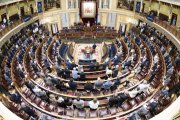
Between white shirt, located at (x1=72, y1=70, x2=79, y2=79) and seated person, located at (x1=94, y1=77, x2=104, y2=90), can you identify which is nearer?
seated person, located at (x1=94, y1=77, x2=104, y2=90)

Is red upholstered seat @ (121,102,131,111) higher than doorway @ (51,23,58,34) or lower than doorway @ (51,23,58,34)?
lower

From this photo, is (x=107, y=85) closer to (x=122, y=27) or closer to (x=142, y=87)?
(x=142, y=87)

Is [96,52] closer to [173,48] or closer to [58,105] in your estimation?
[173,48]

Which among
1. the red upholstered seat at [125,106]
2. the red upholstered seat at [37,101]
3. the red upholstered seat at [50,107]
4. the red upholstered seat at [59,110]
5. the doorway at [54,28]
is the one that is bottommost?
the red upholstered seat at [125,106]

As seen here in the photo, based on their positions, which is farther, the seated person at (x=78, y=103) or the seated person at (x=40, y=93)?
the seated person at (x=40, y=93)

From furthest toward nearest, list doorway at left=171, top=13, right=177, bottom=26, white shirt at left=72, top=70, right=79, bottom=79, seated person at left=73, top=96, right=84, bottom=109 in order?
doorway at left=171, top=13, right=177, bottom=26, white shirt at left=72, top=70, right=79, bottom=79, seated person at left=73, top=96, right=84, bottom=109

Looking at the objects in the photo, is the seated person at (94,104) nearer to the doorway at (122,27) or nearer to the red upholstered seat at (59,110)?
the red upholstered seat at (59,110)

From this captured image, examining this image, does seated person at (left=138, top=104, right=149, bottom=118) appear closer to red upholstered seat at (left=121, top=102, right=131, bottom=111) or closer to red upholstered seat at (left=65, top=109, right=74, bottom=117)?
red upholstered seat at (left=121, top=102, right=131, bottom=111)

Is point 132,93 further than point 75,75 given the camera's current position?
No

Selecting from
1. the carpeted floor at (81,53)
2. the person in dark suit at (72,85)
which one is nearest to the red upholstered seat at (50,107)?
the person in dark suit at (72,85)

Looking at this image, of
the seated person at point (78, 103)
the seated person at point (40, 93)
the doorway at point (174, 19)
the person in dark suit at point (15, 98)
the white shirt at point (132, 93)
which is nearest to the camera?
the seated person at point (78, 103)

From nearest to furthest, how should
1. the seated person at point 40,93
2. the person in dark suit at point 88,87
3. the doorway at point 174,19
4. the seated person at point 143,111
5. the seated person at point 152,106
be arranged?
the seated person at point 143,111 < the seated person at point 152,106 < the seated person at point 40,93 < the person in dark suit at point 88,87 < the doorway at point 174,19

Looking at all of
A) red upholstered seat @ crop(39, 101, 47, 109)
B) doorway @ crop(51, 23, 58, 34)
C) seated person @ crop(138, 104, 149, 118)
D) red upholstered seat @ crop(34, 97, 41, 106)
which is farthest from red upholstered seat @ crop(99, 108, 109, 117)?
doorway @ crop(51, 23, 58, 34)

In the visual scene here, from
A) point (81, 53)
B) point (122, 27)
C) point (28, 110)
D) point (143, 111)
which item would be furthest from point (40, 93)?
point (122, 27)
